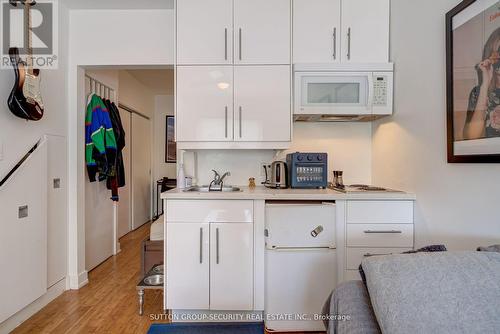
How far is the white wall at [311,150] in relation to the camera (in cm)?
246

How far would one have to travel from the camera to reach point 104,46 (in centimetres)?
241

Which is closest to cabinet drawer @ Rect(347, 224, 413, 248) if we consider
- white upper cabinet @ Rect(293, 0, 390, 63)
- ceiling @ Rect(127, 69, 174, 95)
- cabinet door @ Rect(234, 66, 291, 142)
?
cabinet door @ Rect(234, 66, 291, 142)

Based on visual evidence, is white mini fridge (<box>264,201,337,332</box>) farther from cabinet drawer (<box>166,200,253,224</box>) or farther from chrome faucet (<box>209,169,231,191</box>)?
chrome faucet (<box>209,169,231,191</box>)

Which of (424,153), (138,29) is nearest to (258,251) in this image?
(424,153)

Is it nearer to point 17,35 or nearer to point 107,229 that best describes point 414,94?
point 17,35

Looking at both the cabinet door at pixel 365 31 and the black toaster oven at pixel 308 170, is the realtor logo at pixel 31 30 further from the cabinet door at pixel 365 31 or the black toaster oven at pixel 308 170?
the cabinet door at pixel 365 31

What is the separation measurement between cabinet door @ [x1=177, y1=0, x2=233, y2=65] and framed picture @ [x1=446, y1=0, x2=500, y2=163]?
1.38m

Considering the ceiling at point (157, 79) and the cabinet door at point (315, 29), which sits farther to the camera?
the ceiling at point (157, 79)

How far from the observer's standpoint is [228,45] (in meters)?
2.06

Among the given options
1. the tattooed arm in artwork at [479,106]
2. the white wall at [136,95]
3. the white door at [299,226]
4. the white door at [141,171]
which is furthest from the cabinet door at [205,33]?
the white door at [141,171]

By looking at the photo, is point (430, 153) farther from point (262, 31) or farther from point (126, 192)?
point (126, 192)

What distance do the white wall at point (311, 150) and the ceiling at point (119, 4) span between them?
49.9 inches

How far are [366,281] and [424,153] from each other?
122 cm

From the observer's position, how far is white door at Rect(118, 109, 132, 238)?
3998 mm
